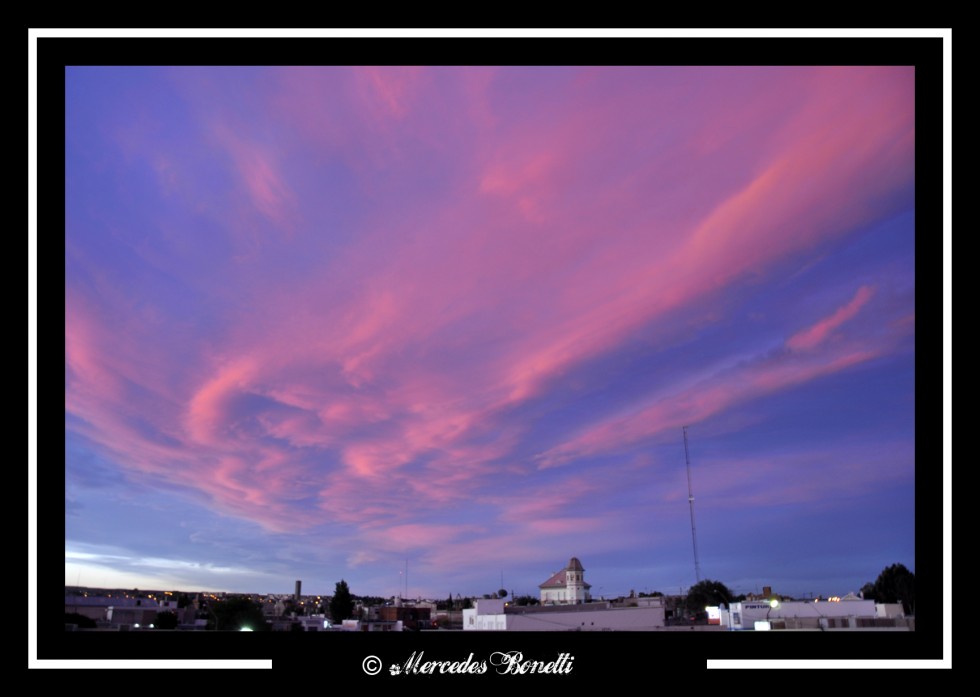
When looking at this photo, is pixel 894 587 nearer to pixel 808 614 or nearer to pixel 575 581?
pixel 808 614

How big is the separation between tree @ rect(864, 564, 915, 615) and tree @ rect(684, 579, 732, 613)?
1.97 metres

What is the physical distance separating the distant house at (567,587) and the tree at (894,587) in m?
4.21

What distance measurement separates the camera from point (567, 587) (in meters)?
12.8

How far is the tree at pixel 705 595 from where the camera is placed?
36.6ft

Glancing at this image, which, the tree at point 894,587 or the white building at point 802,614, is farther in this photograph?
the tree at point 894,587

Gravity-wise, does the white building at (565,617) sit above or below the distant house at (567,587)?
above

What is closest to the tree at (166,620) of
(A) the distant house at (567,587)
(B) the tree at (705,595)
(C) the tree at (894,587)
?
(A) the distant house at (567,587)

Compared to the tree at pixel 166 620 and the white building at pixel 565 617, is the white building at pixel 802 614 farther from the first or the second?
the tree at pixel 166 620
